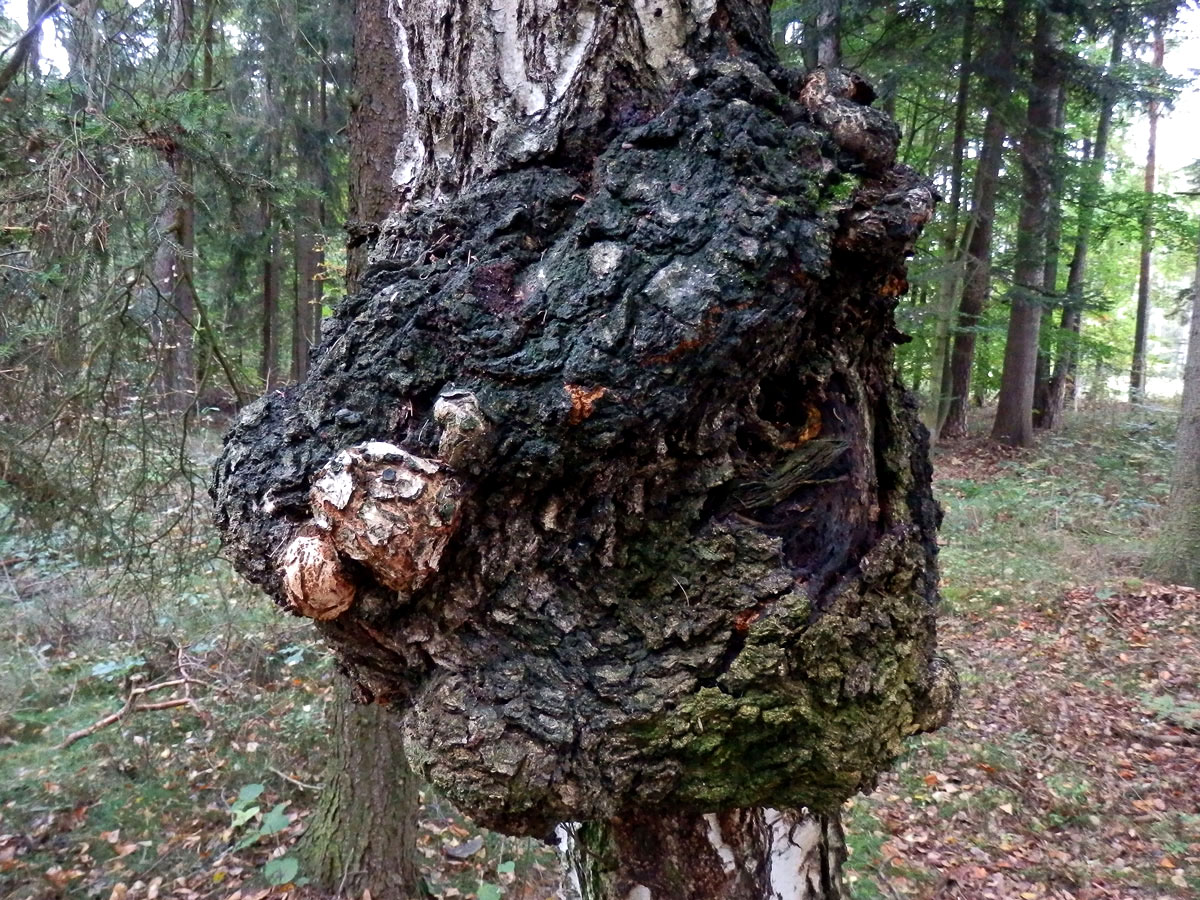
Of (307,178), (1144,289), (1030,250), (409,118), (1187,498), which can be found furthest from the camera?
(1144,289)

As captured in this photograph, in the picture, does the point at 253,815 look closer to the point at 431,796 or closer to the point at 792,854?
the point at 431,796

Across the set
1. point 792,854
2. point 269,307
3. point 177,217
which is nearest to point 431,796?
point 177,217

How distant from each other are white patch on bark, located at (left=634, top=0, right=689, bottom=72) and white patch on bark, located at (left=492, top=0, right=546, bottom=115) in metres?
0.21

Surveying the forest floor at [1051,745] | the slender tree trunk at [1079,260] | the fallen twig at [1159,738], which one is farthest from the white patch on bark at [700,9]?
the slender tree trunk at [1079,260]

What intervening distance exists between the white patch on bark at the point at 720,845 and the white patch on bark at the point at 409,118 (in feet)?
4.73

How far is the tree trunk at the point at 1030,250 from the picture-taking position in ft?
41.7

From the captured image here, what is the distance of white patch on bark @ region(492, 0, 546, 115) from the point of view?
1508 millimetres

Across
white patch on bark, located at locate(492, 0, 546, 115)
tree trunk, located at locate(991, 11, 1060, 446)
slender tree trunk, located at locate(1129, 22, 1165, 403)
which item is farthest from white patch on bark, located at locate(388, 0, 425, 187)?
slender tree trunk, located at locate(1129, 22, 1165, 403)

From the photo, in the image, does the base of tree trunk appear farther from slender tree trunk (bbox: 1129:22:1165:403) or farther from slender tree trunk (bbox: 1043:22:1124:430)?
slender tree trunk (bbox: 1129:22:1165:403)

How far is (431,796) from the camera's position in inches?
219

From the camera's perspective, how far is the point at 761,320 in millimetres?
1255

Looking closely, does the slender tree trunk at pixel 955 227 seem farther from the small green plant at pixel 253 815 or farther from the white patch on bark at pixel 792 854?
the white patch on bark at pixel 792 854

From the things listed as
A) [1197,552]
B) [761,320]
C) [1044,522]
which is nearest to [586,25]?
[761,320]

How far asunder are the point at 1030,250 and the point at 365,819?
45.2ft
